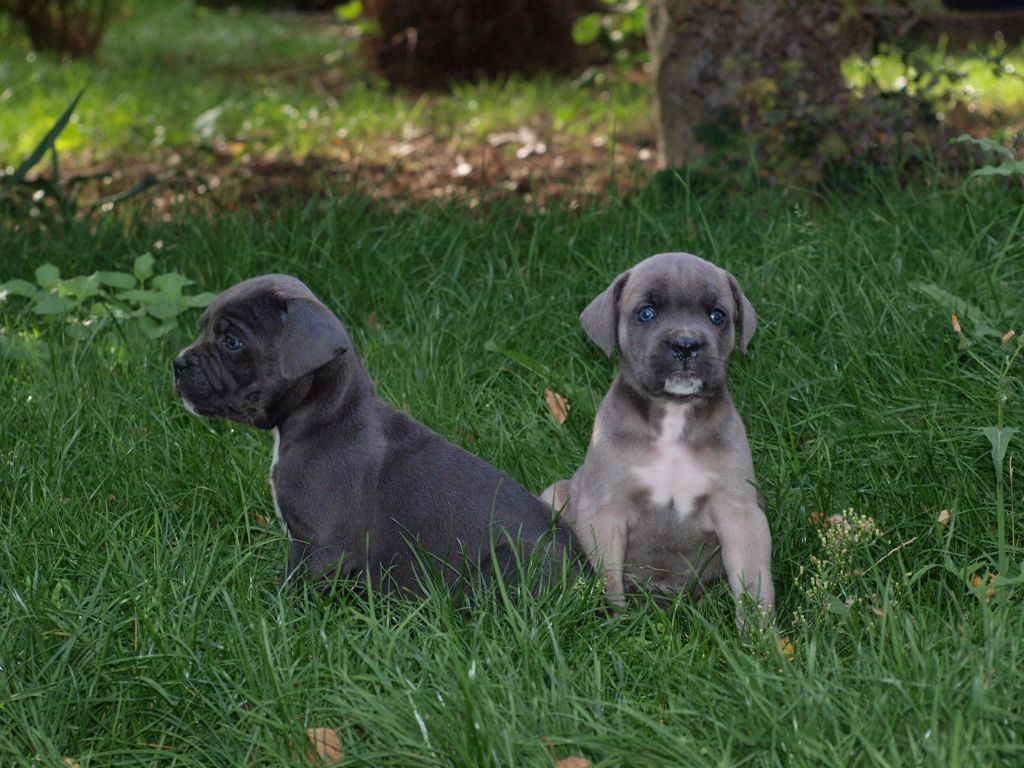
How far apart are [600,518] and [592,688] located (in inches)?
31.0

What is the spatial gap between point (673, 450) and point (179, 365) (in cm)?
162

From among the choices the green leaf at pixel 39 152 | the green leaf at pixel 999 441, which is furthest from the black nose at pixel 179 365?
the green leaf at pixel 39 152

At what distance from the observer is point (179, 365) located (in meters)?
4.22

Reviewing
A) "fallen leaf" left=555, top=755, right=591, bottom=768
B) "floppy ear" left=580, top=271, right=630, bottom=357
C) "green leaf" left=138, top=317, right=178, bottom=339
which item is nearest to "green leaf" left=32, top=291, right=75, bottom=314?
"green leaf" left=138, top=317, right=178, bottom=339

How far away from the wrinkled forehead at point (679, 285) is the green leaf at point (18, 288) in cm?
341

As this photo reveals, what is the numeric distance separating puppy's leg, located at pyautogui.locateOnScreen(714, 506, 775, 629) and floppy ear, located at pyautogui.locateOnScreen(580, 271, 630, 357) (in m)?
0.65

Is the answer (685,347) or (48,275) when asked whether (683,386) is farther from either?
(48,275)

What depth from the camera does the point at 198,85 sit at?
14.2 m

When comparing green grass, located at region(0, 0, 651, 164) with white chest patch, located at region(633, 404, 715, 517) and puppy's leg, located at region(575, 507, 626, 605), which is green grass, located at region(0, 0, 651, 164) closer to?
white chest patch, located at region(633, 404, 715, 517)

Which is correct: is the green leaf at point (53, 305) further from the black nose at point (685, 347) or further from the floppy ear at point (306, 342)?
the black nose at point (685, 347)

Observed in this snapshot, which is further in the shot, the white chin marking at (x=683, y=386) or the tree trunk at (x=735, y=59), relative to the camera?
the tree trunk at (x=735, y=59)

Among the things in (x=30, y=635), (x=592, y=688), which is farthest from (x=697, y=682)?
(x=30, y=635)

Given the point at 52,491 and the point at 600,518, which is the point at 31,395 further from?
the point at 600,518

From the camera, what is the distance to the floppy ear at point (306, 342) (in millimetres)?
3936
